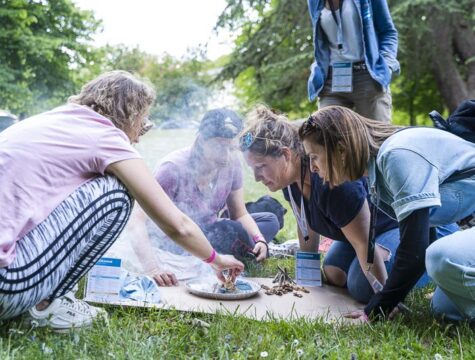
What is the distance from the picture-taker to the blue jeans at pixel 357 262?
243 centimetres

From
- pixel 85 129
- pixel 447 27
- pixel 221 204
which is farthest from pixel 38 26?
pixel 85 129

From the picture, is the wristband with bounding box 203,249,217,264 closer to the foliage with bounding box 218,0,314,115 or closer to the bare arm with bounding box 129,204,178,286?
the bare arm with bounding box 129,204,178,286

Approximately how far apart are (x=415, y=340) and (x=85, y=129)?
132cm

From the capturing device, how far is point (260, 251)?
2982 mm

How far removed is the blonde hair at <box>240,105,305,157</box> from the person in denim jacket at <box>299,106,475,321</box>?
370 mm

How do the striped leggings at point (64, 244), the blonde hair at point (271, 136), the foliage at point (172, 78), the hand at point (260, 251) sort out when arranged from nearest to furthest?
the striped leggings at point (64, 244) → the blonde hair at point (271, 136) → the hand at point (260, 251) → the foliage at point (172, 78)

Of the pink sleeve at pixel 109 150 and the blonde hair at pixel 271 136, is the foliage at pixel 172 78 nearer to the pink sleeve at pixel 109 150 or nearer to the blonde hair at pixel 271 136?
the blonde hair at pixel 271 136

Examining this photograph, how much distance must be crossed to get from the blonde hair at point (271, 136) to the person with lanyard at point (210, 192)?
0.33 meters

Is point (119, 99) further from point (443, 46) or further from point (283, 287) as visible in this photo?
point (443, 46)

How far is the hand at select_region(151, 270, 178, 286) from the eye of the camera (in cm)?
256

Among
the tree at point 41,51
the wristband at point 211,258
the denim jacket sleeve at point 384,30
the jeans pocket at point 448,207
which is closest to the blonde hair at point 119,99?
the wristband at point 211,258

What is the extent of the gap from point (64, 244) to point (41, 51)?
11516mm

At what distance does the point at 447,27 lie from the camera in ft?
30.3

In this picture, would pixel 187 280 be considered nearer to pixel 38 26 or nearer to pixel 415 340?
pixel 415 340
